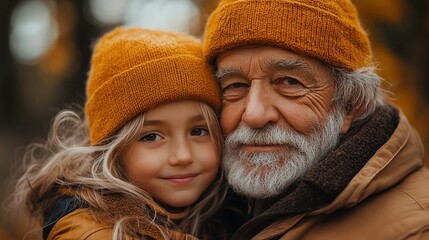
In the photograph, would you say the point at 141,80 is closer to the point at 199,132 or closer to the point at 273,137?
the point at 199,132

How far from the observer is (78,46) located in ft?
34.2

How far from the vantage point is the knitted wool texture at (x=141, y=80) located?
3.07 meters

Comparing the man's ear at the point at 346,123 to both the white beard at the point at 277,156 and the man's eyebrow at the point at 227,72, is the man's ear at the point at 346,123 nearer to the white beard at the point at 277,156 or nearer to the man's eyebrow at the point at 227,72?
the white beard at the point at 277,156

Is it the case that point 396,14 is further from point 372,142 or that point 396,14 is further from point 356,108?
point 372,142

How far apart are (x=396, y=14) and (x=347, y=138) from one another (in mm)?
1988

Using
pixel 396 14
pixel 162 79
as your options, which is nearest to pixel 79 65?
pixel 396 14

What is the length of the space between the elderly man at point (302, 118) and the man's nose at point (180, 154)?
8.8 inches

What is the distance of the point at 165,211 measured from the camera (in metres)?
3.09

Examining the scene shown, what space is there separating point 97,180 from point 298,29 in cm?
123

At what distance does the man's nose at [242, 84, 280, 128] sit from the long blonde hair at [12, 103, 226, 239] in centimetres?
27

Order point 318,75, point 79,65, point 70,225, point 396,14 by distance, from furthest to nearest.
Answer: point 79,65
point 396,14
point 318,75
point 70,225

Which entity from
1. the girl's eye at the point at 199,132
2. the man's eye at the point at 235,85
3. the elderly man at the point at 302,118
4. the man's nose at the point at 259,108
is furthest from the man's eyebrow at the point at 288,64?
the girl's eye at the point at 199,132

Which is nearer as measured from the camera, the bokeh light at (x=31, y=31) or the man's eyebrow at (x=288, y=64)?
the man's eyebrow at (x=288, y=64)

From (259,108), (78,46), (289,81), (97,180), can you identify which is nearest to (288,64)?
(289,81)
